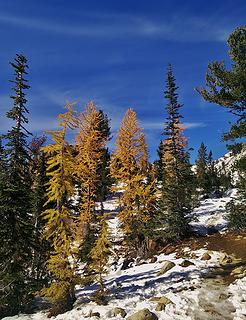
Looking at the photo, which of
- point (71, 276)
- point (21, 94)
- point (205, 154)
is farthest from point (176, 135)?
point (205, 154)

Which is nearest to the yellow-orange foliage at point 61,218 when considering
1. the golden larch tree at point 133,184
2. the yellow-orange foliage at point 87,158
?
the golden larch tree at point 133,184

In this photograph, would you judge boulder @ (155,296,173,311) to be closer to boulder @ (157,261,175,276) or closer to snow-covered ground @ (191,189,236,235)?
boulder @ (157,261,175,276)

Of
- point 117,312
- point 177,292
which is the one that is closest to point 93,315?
point 117,312

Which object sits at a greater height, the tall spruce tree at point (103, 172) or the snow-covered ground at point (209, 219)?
the tall spruce tree at point (103, 172)

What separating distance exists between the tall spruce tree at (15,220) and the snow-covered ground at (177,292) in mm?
1547

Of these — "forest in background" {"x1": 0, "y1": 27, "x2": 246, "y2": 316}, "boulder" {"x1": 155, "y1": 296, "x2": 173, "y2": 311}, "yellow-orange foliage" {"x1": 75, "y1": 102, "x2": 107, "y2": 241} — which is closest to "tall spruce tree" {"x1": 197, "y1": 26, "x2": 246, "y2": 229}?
"forest in background" {"x1": 0, "y1": 27, "x2": 246, "y2": 316}

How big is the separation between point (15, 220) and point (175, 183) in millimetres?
16240

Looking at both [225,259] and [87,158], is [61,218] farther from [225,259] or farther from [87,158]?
[87,158]

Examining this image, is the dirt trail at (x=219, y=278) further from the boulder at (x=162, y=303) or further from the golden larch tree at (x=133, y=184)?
the golden larch tree at (x=133, y=184)

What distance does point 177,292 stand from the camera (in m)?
17.2

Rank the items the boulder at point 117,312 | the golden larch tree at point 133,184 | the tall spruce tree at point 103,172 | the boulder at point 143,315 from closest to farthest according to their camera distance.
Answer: the boulder at point 143,315 < the boulder at point 117,312 < the golden larch tree at point 133,184 < the tall spruce tree at point 103,172

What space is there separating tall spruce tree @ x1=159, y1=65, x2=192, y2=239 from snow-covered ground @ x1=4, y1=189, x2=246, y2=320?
4.88 meters

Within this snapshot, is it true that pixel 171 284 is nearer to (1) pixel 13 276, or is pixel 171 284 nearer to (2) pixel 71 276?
(2) pixel 71 276

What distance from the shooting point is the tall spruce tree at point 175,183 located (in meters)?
30.1
